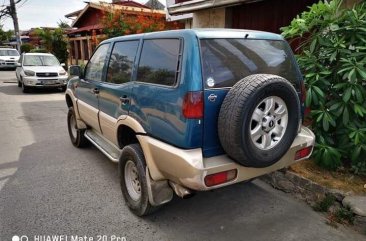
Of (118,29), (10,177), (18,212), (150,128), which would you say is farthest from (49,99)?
(150,128)

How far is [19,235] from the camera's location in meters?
3.05

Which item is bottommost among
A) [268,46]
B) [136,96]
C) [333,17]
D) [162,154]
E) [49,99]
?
[49,99]

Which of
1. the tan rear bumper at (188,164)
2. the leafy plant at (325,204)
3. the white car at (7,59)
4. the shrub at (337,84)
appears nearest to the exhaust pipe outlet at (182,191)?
the tan rear bumper at (188,164)

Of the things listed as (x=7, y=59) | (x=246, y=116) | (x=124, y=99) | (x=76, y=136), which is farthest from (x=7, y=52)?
(x=246, y=116)

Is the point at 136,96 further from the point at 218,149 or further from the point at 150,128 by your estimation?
the point at 218,149

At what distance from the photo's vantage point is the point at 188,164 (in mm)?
2525

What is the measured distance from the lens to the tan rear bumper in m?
2.54

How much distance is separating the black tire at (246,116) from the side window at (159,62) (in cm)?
57

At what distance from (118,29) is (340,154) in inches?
457

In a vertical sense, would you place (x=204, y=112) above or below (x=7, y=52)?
below

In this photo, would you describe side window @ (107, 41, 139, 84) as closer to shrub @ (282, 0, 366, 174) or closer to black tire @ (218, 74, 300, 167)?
black tire @ (218, 74, 300, 167)

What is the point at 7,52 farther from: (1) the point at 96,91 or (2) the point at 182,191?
(2) the point at 182,191

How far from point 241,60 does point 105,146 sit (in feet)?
7.80

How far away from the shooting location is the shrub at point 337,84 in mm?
3641
